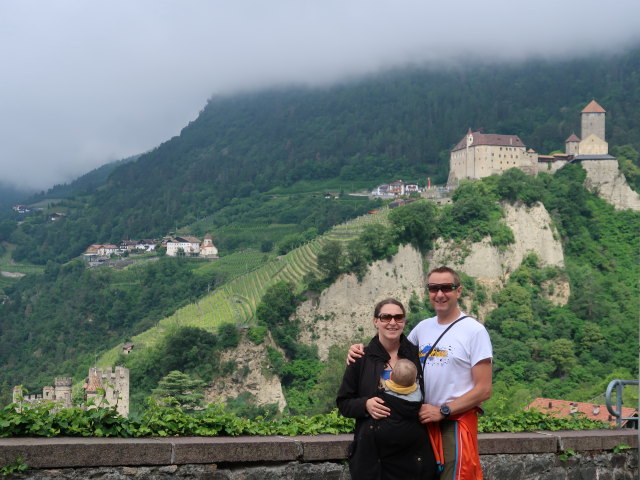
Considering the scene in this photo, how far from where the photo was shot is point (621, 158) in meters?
75.4

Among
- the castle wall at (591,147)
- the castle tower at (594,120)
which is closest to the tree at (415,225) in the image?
the castle wall at (591,147)

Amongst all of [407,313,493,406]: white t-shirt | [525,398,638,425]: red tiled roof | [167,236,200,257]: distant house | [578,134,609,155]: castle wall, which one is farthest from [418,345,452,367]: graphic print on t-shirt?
[167,236,200,257]: distant house

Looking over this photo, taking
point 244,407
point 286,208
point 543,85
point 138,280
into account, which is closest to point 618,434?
point 244,407

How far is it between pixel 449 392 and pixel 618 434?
126 inches

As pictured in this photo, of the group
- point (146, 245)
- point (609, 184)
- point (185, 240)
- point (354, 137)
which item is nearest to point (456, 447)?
point (609, 184)

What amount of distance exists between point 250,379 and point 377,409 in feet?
148

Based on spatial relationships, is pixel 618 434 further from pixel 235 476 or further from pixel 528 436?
pixel 235 476

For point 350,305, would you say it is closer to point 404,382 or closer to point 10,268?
point 404,382

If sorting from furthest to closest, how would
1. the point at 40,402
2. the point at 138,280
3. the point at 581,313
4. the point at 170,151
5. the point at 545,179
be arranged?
the point at 170,151 → the point at 138,280 → the point at 545,179 → the point at 581,313 → the point at 40,402

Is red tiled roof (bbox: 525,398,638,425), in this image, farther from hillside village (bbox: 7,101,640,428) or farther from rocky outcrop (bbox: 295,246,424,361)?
rocky outcrop (bbox: 295,246,424,361)

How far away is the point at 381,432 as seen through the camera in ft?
18.2

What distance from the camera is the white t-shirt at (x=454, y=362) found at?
572 cm

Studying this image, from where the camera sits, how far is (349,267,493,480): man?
568 cm

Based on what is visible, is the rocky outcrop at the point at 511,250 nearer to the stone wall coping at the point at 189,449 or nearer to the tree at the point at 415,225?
the tree at the point at 415,225
